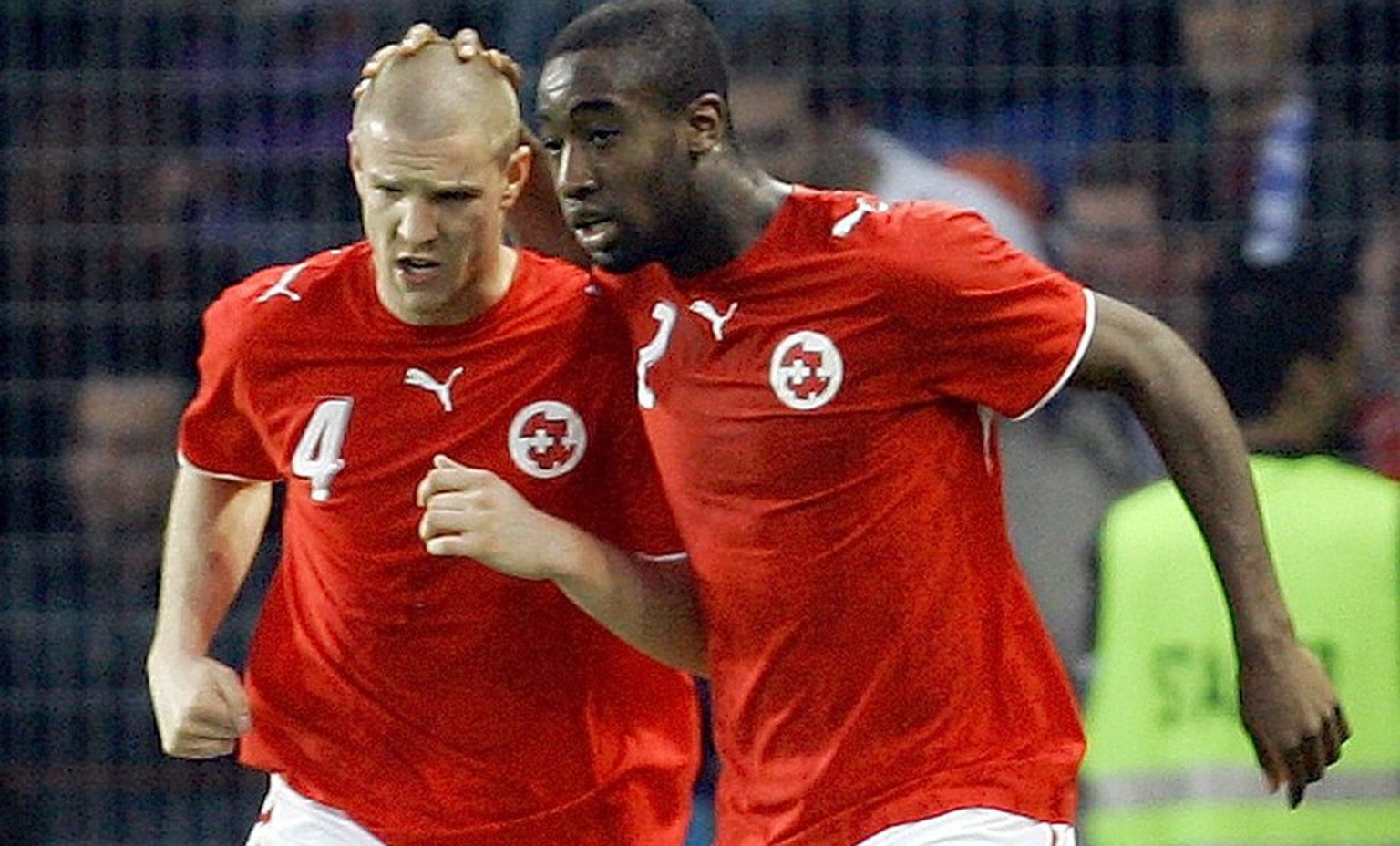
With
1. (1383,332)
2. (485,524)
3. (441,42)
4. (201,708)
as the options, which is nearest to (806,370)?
(485,524)

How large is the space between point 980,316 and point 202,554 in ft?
3.85

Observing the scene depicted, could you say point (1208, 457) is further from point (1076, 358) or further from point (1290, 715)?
point (1290, 715)

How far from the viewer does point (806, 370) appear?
3678 millimetres

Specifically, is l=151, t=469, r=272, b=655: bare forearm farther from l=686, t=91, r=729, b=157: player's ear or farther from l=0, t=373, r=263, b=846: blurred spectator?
l=0, t=373, r=263, b=846: blurred spectator

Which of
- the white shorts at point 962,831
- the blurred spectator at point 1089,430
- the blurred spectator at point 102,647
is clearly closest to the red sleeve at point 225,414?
the white shorts at point 962,831

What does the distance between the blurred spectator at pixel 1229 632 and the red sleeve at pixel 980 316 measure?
1.51 metres

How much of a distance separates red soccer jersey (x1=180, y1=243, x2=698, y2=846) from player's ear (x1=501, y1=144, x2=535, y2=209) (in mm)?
115

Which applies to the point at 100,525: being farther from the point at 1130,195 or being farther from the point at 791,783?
the point at 791,783

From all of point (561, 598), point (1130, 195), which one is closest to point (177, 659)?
point (561, 598)

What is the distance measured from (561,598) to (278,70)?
2701 millimetres

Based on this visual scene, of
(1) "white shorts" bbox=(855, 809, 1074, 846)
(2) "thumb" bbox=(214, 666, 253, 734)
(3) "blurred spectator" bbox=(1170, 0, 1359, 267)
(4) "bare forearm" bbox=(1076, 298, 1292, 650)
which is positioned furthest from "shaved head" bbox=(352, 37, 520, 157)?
(3) "blurred spectator" bbox=(1170, 0, 1359, 267)

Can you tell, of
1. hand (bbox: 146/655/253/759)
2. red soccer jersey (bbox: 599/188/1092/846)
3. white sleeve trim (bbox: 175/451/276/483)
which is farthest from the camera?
white sleeve trim (bbox: 175/451/276/483)

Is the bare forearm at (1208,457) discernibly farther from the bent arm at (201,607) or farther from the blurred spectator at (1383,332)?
the blurred spectator at (1383,332)

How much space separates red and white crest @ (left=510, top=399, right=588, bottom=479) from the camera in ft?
13.0
